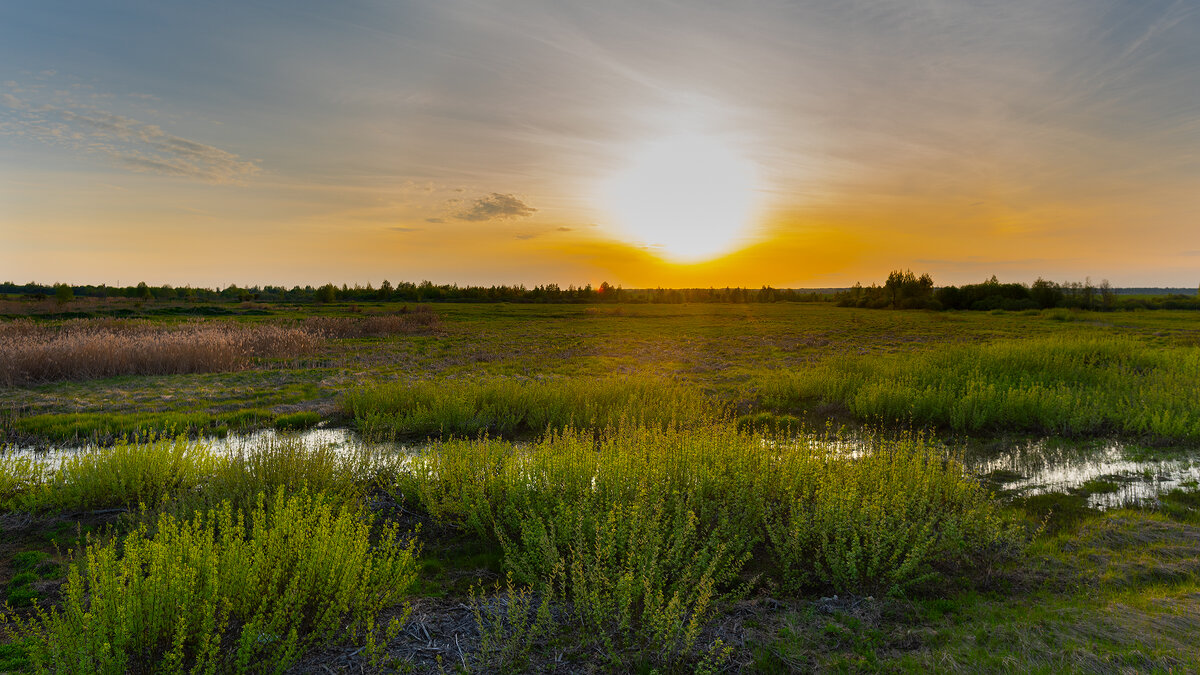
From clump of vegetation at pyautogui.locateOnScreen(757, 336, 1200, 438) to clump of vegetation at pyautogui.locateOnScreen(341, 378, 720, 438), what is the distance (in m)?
3.83

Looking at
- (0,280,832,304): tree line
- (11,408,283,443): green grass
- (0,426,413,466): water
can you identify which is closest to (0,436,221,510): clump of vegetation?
(0,426,413,466): water

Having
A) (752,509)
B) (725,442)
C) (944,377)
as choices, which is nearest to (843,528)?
(752,509)

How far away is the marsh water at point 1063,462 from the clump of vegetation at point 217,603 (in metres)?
3.68

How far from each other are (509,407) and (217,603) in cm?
954

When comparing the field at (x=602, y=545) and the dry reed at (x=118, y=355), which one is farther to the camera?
the dry reed at (x=118, y=355)

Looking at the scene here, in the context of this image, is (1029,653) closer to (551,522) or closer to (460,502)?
(551,522)

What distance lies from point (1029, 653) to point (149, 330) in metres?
33.9

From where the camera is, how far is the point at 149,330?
27406 millimetres

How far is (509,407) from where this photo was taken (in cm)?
1376

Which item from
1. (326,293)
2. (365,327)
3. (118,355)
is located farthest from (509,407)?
(326,293)

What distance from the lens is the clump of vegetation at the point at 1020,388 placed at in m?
12.1

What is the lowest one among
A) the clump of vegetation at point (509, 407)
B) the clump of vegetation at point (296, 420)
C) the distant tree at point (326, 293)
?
the clump of vegetation at point (296, 420)

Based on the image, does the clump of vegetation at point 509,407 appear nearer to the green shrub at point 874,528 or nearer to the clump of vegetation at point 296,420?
the clump of vegetation at point 296,420

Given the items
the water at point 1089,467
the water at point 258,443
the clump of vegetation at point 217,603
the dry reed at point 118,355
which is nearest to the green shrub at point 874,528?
the water at point 1089,467
